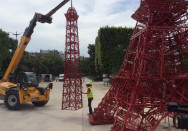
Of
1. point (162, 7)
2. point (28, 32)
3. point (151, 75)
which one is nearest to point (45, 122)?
point (151, 75)

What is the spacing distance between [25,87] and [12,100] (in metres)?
1.41

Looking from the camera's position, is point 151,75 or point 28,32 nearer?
point 151,75

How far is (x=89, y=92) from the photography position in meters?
8.80

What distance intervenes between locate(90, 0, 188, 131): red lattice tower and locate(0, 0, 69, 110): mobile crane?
5.10 metres

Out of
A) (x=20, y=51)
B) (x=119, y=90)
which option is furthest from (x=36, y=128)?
(x=20, y=51)

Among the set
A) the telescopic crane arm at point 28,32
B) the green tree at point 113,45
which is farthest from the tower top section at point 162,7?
the green tree at point 113,45

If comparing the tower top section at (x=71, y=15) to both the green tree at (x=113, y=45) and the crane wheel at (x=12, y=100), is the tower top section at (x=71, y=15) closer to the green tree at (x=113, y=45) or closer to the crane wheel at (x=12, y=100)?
the crane wheel at (x=12, y=100)

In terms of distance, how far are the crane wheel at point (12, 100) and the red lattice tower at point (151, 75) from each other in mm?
5792

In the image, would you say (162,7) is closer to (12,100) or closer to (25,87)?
(25,87)

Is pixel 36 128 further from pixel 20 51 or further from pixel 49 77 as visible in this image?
pixel 49 77

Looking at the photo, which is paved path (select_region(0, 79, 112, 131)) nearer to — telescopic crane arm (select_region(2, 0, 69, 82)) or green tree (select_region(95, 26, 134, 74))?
telescopic crane arm (select_region(2, 0, 69, 82))

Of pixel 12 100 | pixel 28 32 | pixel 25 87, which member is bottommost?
pixel 12 100

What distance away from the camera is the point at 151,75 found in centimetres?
623

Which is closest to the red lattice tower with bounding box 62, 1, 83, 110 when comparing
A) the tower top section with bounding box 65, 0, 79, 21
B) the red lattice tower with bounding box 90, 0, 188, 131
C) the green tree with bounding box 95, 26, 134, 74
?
the tower top section with bounding box 65, 0, 79, 21
